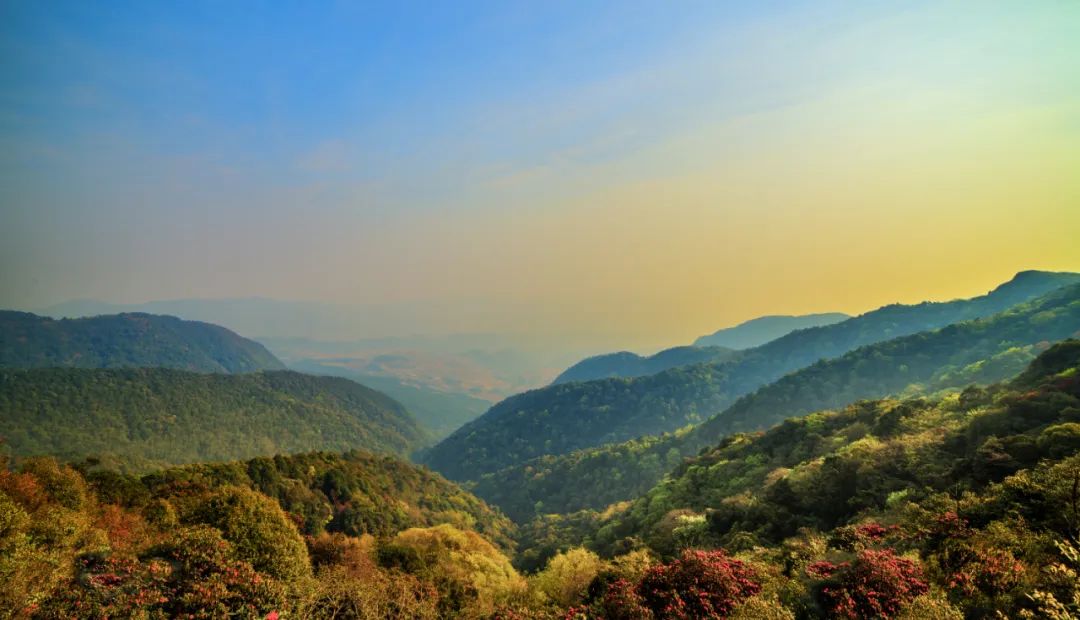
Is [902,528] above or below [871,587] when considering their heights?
below

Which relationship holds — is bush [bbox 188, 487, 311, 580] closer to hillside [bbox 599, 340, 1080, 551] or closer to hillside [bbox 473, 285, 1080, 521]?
hillside [bbox 599, 340, 1080, 551]

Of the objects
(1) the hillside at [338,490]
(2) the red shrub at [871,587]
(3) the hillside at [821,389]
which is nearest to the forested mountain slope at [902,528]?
(2) the red shrub at [871,587]

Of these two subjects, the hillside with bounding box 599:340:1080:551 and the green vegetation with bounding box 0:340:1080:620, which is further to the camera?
the hillside with bounding box 599:340:1080:551

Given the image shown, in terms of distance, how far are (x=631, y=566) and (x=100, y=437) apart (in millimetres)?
226986

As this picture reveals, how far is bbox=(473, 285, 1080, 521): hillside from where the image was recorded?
407ft

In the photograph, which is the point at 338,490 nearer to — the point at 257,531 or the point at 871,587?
the point at 257,531

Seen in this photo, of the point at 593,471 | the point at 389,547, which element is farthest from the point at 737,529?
the point at 593,471

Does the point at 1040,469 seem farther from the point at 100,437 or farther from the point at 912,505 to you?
the point at 100,437

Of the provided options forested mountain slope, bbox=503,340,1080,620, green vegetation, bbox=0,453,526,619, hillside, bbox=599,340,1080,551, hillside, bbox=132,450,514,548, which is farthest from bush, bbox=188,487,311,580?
hillside, bbox=132,450,514,548

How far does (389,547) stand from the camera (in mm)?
34719

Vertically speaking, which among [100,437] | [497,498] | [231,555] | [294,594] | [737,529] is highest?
[231,555]

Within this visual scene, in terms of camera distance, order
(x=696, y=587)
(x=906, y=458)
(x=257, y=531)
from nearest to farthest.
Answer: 1. (x=696, y=587)
2. (x=257, y=531)
3. (x=906, y=458)

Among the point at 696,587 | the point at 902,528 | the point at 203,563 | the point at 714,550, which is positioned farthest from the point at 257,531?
the point at 902,528

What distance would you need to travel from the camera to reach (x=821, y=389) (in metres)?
147
